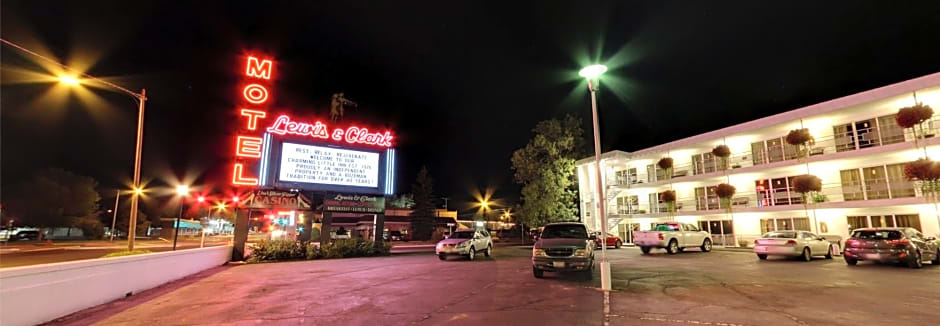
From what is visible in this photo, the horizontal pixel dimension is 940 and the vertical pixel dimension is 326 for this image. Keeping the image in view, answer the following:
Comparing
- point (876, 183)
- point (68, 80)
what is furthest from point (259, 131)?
point (876, 183)

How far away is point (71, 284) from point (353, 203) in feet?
53.0

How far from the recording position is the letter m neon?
22.8 metres

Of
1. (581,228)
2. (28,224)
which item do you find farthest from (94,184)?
(581,228)

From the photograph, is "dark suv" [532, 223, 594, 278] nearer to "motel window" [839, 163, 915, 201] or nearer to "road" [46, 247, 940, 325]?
"road" [46, 247, 940, 325]

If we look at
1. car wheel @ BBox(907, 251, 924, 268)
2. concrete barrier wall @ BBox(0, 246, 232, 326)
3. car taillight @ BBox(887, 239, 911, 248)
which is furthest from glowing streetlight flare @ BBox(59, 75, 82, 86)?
car wheel @ BBox(907, 251, 924, 268)

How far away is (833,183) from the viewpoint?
877 inches

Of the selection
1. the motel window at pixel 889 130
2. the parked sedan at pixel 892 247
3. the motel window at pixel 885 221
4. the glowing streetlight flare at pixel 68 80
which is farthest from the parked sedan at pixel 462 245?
the motel window at pixel 889 130

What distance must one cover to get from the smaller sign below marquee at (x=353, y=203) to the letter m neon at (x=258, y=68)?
7.93 meters

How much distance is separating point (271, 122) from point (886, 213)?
1315 inches

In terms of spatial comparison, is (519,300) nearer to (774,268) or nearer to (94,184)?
(774,268)

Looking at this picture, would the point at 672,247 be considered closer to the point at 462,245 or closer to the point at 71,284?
the point at 462,245

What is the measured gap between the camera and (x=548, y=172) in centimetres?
3133

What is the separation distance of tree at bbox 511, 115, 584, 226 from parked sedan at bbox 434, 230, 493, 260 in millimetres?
10433

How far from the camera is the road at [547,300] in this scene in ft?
22.6
